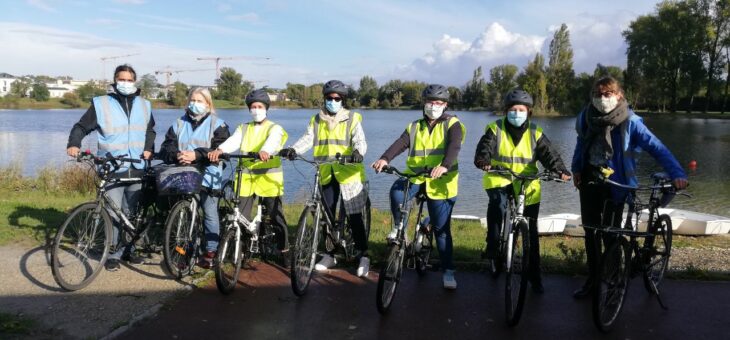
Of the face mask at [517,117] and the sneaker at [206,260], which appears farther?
the sneaker at [206,260]

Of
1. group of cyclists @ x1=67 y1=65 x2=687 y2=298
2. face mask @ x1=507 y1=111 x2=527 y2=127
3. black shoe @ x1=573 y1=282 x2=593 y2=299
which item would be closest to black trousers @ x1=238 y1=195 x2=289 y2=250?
group of cyclists @ x1=67 y1=65 x2=687 y2=298

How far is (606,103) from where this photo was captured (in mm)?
4730

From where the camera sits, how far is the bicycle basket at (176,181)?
5.23 m

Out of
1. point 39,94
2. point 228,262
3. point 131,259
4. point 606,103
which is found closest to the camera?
point 606,103

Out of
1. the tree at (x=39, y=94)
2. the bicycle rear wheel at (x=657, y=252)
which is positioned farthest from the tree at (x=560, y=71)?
the tree at (x=39, y=94)

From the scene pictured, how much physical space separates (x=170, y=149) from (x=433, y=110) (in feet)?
8.76

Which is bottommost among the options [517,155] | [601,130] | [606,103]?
[517,155]

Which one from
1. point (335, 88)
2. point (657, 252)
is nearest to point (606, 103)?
point (657, 252)

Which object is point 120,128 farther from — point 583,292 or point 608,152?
point 583,292

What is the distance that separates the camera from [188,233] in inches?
214

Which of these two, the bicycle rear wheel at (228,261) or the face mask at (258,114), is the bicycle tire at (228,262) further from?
the face mask at (258,114)

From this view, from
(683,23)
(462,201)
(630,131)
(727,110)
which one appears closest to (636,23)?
(683,23)

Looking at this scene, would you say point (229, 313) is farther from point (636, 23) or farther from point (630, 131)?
point (636, 23)

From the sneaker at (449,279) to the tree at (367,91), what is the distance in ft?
388
